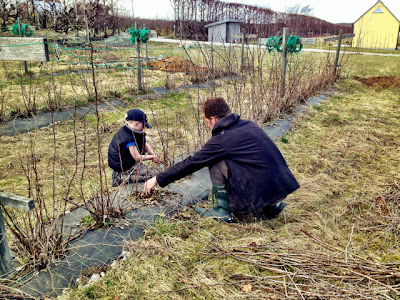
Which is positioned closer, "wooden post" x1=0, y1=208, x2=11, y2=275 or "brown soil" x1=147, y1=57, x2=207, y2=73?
"wooden post" x1=0, y1=208, x2=11, y2=275

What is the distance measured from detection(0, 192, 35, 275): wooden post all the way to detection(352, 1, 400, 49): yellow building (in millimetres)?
26815

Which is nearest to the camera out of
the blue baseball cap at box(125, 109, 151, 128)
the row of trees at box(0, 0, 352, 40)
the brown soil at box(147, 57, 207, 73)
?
the blue baseball cap at box(125, 109, 151, 128)

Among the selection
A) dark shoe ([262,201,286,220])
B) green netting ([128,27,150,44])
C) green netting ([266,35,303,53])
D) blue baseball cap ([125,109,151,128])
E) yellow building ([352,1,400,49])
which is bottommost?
dark shoe ([262,201,286,220])

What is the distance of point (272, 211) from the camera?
2850mm

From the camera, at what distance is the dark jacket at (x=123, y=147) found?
133 inches

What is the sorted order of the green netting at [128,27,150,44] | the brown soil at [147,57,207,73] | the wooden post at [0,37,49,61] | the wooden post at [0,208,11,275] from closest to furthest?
the wooden post at [0,208,11,275], the wooden post at [0,37,49,61], the brown soil at [147,57,207,73], the green netting at [128,27,150,44]

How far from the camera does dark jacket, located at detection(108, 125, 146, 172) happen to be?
3373 mm

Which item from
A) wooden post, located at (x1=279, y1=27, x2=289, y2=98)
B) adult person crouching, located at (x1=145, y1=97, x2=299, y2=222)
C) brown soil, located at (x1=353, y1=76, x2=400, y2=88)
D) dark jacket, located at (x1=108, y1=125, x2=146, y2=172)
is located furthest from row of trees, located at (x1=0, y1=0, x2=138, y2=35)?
adult person crouching, located at (x1=145, y1=97, x2=299, y2=222)

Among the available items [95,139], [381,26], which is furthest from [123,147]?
[381,26]

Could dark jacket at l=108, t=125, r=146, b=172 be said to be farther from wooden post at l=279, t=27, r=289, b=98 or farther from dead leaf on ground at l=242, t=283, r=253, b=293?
wooden post at l=279, t=27, r=289, b=98

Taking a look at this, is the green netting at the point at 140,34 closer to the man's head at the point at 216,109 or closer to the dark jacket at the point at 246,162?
the man's head at the point at 216,109

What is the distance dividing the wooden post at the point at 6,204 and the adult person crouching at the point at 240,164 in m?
1.06

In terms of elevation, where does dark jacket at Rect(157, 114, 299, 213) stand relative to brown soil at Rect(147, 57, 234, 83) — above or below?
below

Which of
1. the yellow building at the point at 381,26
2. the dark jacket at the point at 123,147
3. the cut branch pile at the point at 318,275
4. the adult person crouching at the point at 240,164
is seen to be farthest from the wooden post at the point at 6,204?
the yellow building at the point at 381,26
